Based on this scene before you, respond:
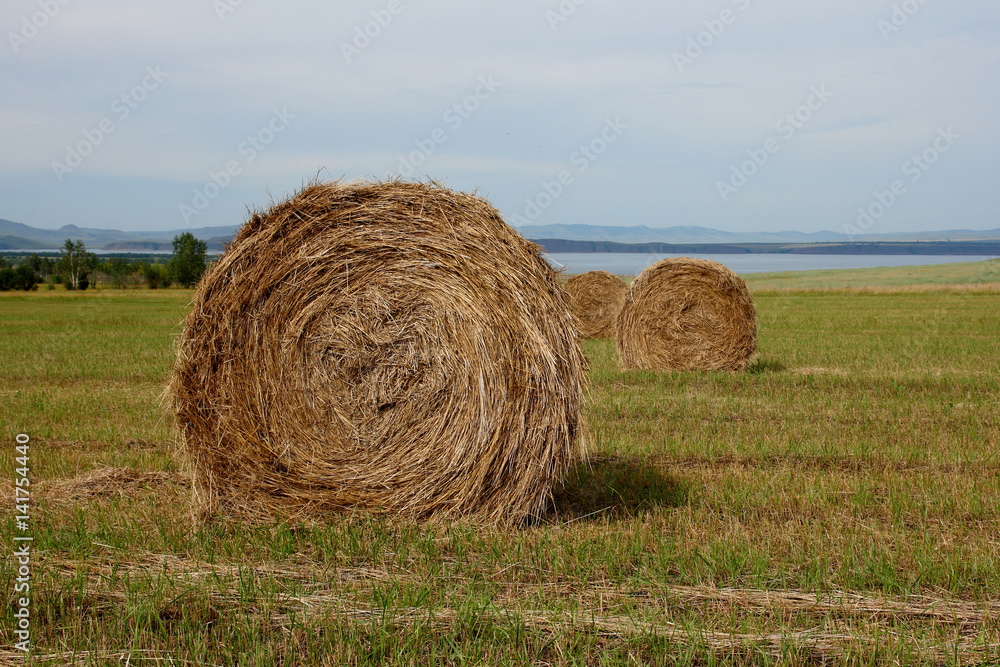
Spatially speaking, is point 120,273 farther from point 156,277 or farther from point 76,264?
point 76,264

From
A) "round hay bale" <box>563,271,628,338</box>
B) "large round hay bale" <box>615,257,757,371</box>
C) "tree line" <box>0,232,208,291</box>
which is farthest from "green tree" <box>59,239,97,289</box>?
"large round hay bale" <box>615,257,757,371</box>

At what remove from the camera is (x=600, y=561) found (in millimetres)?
4676

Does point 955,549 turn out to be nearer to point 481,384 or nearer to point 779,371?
point 481,384

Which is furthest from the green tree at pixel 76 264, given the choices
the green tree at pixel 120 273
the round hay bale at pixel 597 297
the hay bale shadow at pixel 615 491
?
the hay bale shadow at pixel 615 491

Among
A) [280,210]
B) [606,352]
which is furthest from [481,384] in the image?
[606,352]

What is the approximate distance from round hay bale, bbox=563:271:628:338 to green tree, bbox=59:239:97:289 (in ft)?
186

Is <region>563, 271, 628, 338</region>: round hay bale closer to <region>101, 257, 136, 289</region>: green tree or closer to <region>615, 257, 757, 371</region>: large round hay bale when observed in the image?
<region>615, 257, 757, 371</region>: large round hay bale

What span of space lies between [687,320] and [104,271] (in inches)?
2961

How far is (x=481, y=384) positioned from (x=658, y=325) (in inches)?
339

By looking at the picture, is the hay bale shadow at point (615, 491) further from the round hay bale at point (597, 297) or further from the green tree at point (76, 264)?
the green tree at point (76, 264)

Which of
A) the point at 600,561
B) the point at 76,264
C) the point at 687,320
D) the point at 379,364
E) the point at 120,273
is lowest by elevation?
the point at 600,561

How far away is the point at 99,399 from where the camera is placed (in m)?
10.3

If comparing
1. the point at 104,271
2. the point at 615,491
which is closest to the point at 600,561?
the point at 615,491

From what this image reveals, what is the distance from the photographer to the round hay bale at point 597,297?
1988cm
